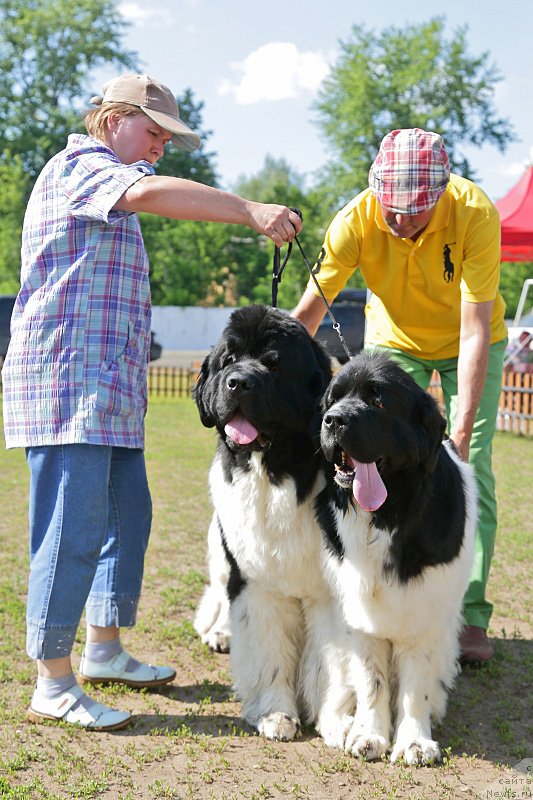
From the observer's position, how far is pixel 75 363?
10.3ft

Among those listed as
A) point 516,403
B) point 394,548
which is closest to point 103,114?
point 394,548

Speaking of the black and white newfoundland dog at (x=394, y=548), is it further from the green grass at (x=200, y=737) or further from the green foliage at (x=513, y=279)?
the green foliage at (x=513, y=279)

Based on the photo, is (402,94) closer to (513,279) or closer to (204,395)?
(513,279)

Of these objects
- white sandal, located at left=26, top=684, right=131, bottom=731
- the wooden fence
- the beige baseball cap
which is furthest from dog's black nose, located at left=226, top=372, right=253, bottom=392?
the wooden fence

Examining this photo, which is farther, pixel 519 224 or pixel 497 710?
pixel 519 224

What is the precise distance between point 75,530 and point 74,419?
426 millimetres

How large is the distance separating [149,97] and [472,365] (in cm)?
171

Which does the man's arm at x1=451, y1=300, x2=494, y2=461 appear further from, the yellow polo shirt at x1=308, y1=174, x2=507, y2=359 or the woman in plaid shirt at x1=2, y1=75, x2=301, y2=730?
the woman in plaid shirt at x1=2, y1=75, x2=301, y2=730

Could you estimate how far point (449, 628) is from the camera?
3117 millimetres

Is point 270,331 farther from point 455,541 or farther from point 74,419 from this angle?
point 455,541

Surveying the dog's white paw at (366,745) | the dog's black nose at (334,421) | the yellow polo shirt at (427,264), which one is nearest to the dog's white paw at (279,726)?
the dog's white paw at (366,745)

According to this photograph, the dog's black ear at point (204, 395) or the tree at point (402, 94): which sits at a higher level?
the tree at point (402, 94)

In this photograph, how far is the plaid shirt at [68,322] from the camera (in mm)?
3119

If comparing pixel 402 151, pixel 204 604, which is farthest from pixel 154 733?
pixel 402 151
